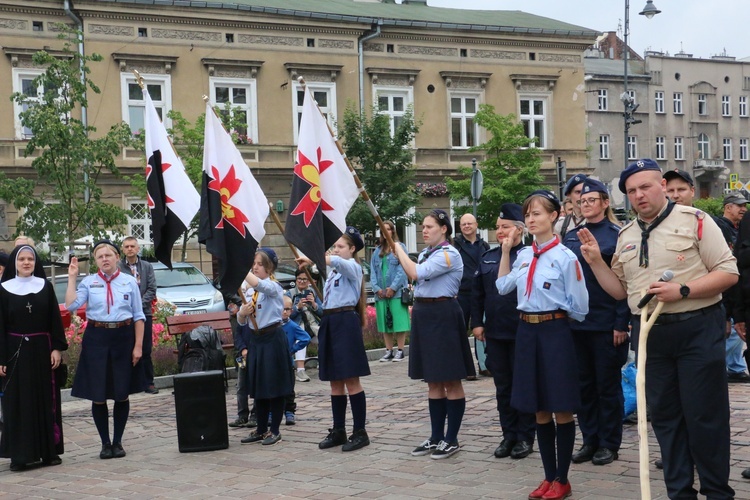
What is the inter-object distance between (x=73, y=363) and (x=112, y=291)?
15.1 ft

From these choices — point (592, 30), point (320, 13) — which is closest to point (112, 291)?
point (320, 13)

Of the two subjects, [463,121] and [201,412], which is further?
[463,121]

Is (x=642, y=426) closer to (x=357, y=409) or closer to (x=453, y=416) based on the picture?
(x=453, y=416)

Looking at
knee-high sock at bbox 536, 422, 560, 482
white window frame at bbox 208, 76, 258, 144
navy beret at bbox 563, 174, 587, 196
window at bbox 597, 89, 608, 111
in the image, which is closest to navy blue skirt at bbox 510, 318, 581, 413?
knee-high sock at bbox 536, 422, 560, 482

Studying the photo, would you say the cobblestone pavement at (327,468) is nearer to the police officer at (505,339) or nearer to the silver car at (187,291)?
the police officer at (505,339)

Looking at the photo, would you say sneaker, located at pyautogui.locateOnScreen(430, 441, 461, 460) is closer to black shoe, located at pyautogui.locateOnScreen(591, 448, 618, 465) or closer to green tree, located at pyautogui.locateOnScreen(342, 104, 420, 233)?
black shoe, located at pyautogui.locateOnScreen(591, 448, 618, 465)

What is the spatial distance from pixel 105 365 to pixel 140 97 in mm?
25551

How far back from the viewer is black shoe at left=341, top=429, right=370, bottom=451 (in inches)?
344

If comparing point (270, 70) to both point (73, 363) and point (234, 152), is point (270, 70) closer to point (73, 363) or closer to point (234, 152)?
point (73, 363)

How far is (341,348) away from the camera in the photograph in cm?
881

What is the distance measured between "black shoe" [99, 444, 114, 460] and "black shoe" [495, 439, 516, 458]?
3517 mm

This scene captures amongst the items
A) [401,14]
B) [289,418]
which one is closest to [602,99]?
[401,14]

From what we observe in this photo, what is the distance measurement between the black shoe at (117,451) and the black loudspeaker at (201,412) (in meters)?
0.52

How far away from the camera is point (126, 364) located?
9.21 metres
